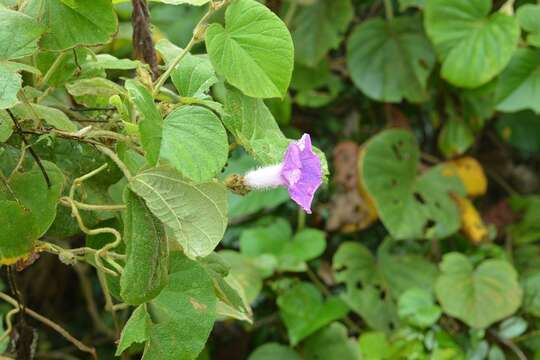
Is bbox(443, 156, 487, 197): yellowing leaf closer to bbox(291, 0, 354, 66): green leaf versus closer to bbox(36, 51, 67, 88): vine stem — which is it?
bbox(291, 0, 354, 66): green leaf

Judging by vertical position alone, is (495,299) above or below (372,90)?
below

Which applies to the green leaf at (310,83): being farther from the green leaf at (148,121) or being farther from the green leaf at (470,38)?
the green leaf at (148,121)

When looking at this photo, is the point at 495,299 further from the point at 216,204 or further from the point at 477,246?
the point at 216,204

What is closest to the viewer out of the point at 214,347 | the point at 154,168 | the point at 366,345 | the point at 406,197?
the point at 154,168

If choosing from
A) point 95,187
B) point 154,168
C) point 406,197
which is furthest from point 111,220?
point 406,197

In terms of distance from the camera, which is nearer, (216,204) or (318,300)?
(216,204)

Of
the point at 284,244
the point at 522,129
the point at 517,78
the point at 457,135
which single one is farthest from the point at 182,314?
the point at 522,129

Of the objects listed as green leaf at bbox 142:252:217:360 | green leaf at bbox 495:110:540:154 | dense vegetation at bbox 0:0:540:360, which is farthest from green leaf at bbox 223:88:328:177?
green leaf at bbox 495:110:540:154
